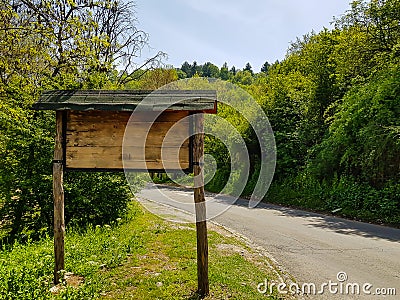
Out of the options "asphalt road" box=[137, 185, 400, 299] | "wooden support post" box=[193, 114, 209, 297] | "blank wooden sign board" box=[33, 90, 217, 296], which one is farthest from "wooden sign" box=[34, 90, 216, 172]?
"asphalt road" box=[137, 185, 400, 299]

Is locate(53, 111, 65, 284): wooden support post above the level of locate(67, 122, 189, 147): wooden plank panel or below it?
below

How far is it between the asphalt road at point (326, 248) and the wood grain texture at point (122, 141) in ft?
9.49

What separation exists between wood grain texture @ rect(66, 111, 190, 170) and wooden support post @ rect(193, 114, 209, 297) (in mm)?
184

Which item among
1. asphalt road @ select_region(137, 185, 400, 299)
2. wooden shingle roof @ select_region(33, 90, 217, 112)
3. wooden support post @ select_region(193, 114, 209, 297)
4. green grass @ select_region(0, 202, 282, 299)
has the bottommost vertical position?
asphalt road @ select_region(137, 185, 400, 299)

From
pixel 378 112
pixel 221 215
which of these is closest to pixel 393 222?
pixel 378 112

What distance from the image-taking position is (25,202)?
32.4 ft

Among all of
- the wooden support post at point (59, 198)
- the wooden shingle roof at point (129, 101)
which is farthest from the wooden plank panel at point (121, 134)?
the wooden shingle roof at point (129, 101)

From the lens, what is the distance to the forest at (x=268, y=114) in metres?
8.85

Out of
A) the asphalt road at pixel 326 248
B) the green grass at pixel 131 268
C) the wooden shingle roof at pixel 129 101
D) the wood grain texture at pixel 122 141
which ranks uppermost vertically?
the wooden shingle roof at pixel 129 101

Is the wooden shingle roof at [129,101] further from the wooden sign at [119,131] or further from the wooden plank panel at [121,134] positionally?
the wooden plank panel at [121,134]

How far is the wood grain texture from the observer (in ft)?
18.8

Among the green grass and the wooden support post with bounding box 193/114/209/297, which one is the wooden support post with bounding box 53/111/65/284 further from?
the wooden support post with bounding box 193/114/209/297

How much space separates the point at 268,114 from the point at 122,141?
19.6 metres

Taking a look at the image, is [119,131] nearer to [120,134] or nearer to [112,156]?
[120,134]
